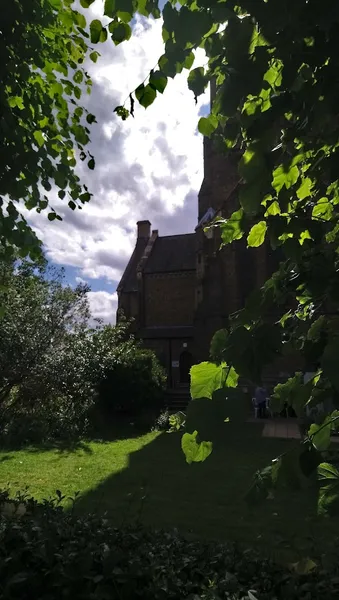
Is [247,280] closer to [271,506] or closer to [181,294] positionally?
[181,294]

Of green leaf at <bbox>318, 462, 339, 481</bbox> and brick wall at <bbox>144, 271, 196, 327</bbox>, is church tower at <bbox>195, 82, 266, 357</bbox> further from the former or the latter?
green leaf at <bbox>318, 462, 339, 481</bbox>

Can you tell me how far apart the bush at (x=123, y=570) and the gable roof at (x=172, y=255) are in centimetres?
3396

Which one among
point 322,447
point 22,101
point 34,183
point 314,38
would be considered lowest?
point 322,447

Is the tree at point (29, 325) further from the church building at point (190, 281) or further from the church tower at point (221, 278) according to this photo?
the church tower at point (221, 278)

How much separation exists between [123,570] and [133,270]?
1611 inches

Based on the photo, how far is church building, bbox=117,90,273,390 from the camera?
86.4ft

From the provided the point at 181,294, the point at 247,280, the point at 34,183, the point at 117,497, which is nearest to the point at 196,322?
the point at 247,280

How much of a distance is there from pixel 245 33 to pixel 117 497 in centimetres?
791

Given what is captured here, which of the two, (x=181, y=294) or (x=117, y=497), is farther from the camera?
(x=181, y=294)

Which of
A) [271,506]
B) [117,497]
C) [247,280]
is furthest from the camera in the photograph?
[247,280]

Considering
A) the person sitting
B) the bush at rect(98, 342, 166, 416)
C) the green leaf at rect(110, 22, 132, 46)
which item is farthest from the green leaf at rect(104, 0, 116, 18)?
the person sitting

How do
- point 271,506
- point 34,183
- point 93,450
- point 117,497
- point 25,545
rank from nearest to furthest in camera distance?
point 25,545
point 34,183
point 271,506
point 117,497
point 93,450

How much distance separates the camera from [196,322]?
27516mm

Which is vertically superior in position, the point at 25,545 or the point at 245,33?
the point at 245,33
